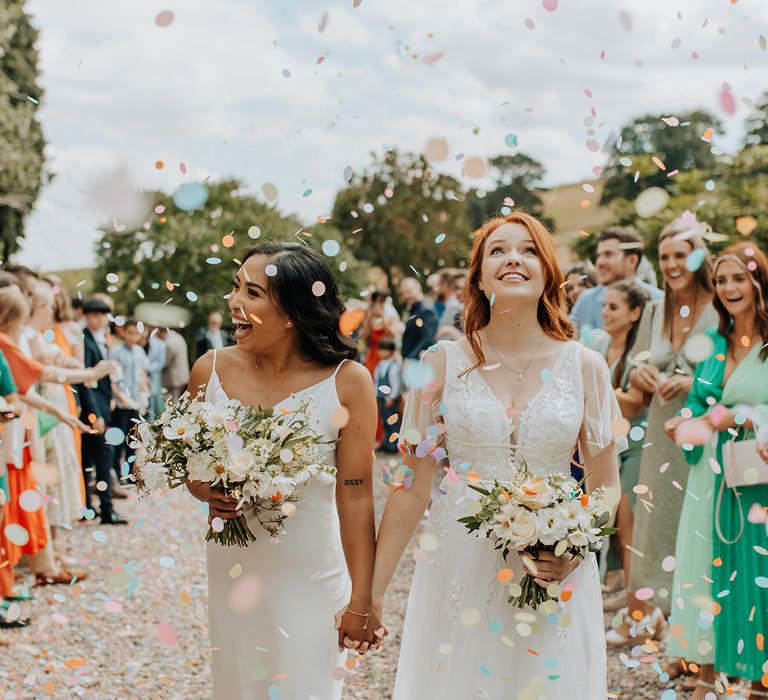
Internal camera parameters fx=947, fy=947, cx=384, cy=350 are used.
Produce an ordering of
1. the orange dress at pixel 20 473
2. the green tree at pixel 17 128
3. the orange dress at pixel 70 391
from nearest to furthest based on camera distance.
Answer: the orange dress at pixel 20 473 → the orange dress at pixel 70 391 → the green tree at pixel 17 128

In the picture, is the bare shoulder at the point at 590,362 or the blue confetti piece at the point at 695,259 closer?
the bare shoulder at the point at 590,362

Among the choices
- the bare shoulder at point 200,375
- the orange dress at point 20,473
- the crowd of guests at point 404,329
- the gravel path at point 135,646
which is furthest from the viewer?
the crowd of guests at point 404,329

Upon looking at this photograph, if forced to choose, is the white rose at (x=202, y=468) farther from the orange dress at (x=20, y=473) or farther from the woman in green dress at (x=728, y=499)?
the orange dress at (x=20, y=473)

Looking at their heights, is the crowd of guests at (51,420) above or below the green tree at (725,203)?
below

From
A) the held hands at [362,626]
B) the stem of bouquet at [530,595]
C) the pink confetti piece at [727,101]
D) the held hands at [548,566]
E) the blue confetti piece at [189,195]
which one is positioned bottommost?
the held hands at [362,626]

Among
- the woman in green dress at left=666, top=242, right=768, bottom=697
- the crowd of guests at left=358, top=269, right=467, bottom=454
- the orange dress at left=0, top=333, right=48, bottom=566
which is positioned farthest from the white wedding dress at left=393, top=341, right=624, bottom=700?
the crowd of guests at left=358, top=269, right=467, bottom=454

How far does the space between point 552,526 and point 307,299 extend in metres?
1.10

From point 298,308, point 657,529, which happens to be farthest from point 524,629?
point 657,529

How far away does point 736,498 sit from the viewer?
434 centimetres

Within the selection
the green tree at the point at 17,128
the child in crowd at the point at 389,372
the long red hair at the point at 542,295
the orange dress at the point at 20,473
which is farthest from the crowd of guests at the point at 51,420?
the green tree at the point at 17,128

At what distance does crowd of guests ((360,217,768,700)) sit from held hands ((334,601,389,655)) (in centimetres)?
83

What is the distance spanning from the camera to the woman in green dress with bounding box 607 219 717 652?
198 inches

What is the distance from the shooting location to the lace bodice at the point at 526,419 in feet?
9.38

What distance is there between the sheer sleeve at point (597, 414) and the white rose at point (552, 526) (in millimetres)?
412
